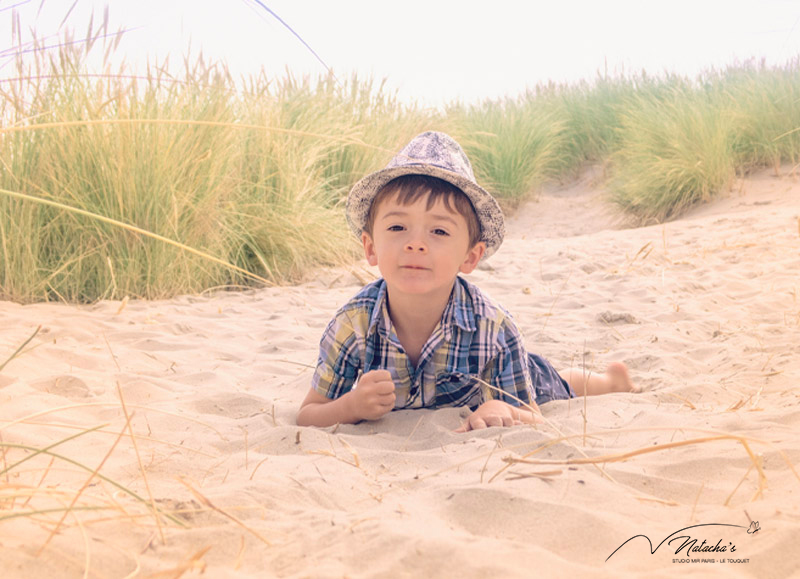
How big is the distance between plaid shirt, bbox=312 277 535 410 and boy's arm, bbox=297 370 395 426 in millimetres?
119

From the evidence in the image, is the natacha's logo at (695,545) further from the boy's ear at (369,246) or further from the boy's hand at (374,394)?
the boy's ear at (369,246)

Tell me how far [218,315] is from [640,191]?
6123 millimetres

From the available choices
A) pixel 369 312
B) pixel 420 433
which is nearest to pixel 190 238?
pixel 369 312

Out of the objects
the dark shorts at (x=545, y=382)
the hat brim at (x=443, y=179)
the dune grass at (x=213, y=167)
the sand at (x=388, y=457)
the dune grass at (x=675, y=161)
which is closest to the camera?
the sand at (x=388, y=457)

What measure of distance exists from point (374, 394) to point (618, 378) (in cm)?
113

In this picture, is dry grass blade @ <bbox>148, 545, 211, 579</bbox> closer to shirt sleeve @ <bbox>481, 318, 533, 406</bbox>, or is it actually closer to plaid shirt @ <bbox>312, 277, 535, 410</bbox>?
plaid shirt @ <bbox>312, 277, 535, 410</bbox>

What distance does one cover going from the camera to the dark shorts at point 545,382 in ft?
9.49

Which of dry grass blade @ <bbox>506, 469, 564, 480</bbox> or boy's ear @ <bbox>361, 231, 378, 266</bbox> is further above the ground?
boy's ear @ <bbox>361, 231, 378, 266</bbox>

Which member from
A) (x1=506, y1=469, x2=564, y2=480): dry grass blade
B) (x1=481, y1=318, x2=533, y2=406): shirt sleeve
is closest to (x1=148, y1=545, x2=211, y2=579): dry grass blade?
(x1=506, y1=469, x2=564, y2=480): dry grass blade

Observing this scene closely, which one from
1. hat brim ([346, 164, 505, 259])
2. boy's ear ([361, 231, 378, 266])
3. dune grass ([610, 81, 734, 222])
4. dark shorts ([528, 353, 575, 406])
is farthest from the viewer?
dune grass ([610, 81, 734, 222])

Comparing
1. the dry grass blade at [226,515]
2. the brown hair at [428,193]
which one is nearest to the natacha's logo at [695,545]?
the dry grass blade at [226,515]

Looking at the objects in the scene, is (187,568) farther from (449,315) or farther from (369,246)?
(369,246)

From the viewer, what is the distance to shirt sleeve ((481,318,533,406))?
2.59 metres

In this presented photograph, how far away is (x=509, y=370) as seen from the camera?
2602 millimetres
